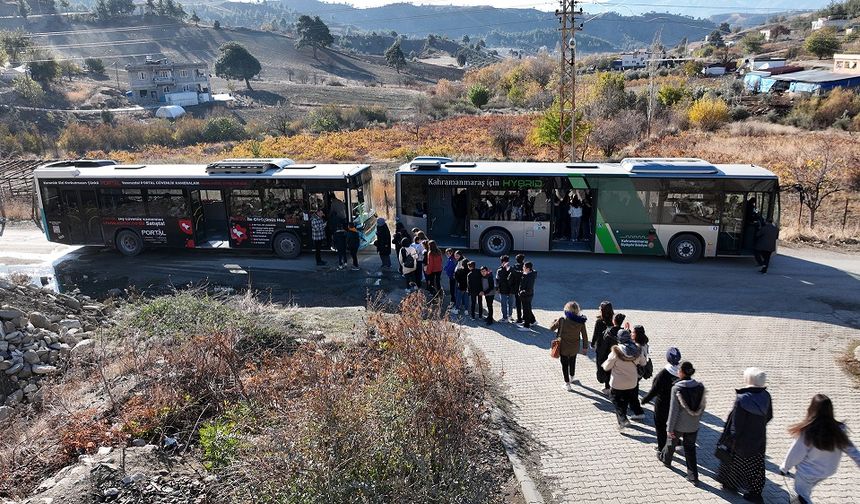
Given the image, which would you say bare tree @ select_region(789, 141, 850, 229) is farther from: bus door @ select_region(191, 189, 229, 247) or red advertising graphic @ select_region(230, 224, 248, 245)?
bus door @ select_region(191, 189, 229, 247)

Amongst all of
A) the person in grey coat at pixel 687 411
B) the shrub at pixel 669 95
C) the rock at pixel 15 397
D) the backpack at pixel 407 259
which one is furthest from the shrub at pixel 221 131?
the person in grey coat at pixel 687 411

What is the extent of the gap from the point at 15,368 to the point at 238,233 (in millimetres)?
7681

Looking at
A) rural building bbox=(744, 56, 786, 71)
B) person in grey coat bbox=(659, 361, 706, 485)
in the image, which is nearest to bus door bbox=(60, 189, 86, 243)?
person in grey coat bbox=(659, 361, 706, 485)

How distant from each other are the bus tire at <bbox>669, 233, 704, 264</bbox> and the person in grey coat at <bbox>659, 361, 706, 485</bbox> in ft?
34.9

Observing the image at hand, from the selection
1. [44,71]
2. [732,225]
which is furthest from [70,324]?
[44,71]

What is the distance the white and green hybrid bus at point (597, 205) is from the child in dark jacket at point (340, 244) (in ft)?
7.12

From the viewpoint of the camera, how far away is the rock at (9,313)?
11.5 m

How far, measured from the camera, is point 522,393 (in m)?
9.60

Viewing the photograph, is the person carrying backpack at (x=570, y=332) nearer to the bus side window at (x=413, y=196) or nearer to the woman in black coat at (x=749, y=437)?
the woman in black coat at (x=749, y=437)

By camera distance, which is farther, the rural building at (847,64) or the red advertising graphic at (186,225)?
the rural building at (847,64)

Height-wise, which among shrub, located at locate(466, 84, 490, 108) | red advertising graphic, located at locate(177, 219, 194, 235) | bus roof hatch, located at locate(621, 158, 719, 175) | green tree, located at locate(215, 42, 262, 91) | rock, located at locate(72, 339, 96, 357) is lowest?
rock, located at locate(72, 339, 96, 357)

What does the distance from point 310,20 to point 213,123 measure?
8782 centimetres

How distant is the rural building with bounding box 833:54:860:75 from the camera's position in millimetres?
62100

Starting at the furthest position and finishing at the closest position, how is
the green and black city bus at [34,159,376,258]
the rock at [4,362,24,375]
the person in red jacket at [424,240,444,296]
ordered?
the green and black city bus at [34,159,376,258], the person in red jacket at [424,240,444,296], the rock at [4,362,24,375]
